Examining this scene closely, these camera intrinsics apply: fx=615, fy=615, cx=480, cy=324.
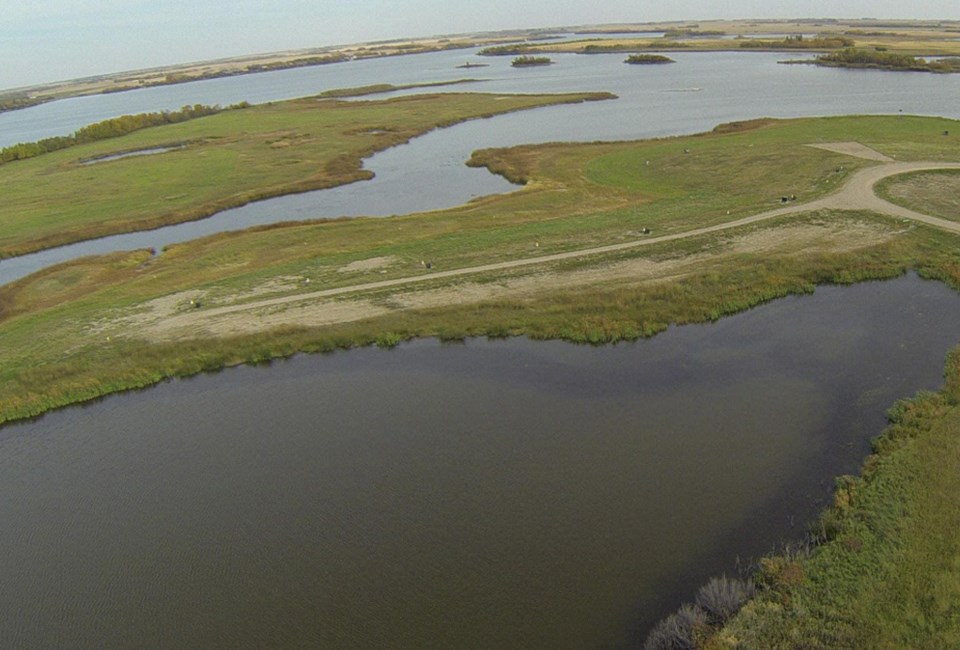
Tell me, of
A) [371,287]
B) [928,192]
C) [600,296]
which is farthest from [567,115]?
[600,296]

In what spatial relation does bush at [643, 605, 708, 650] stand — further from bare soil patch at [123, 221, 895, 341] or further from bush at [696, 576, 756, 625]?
bare soil patch at [123, 221, 895, 341]

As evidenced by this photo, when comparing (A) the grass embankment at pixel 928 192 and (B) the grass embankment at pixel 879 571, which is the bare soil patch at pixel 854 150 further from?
(B) the grass embankment at pixel 879 571

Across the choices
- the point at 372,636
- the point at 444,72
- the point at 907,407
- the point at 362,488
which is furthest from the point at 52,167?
the point at 444,72

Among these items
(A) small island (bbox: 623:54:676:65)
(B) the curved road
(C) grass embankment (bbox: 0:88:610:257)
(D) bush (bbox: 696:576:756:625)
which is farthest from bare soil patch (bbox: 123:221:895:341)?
(A) small island (bbox: 623:54:676:65)

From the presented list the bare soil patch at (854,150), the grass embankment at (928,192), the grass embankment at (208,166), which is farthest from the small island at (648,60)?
the grass embankment at (928,192)

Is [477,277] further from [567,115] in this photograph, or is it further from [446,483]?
[567,115]
